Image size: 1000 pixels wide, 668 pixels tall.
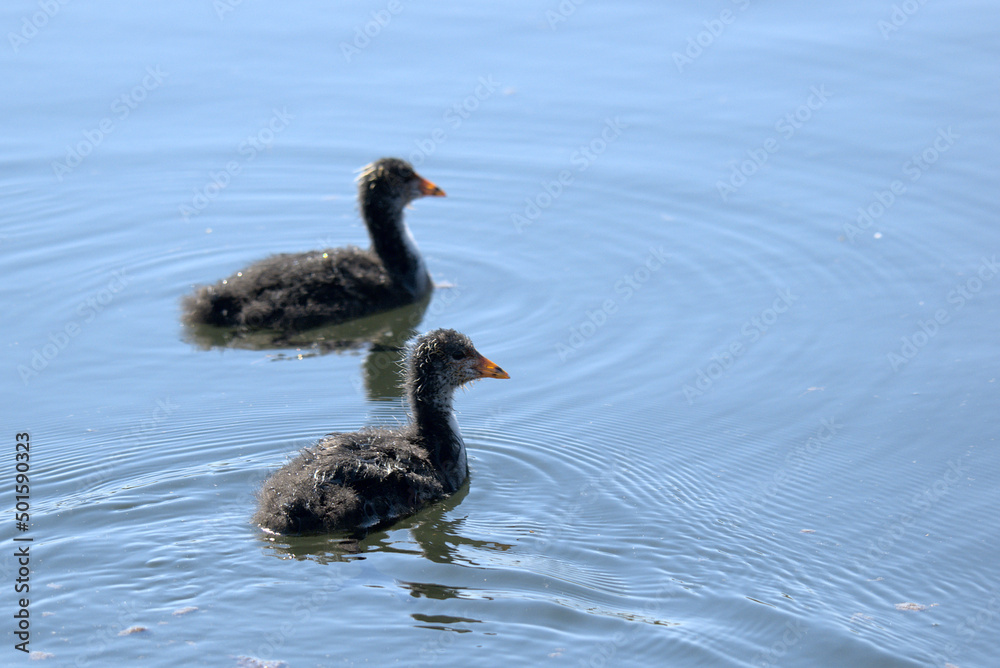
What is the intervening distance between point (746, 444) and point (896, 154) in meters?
6.50

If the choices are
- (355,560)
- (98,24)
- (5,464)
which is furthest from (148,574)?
(98,24)

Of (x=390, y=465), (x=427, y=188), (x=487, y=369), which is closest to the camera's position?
(x=390, y=465)

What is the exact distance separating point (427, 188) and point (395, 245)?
0.92 metres

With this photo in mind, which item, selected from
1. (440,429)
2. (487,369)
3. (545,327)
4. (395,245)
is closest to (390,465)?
(440,429)

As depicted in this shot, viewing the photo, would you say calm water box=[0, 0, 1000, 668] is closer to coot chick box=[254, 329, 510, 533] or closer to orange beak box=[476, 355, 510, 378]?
coot chick box=[254, 329, 510, 533]

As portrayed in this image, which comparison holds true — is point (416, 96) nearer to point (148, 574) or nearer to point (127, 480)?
point (127, 480)

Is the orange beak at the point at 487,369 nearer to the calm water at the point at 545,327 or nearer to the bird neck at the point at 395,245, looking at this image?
the calm water at the point at 545,327

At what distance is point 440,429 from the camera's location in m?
9.00

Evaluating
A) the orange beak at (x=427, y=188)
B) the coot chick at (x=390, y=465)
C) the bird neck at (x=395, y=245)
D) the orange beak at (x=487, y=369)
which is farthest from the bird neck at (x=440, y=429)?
the orange beak at (x=427, y=188)

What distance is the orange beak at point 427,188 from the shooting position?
13.2 metres

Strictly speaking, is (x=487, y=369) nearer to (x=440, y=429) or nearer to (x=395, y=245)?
(x=440, y=429)

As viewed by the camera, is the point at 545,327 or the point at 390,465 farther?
the point at 545,327

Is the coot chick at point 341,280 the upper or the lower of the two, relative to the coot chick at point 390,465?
upper

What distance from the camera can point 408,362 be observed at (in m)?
9.30
